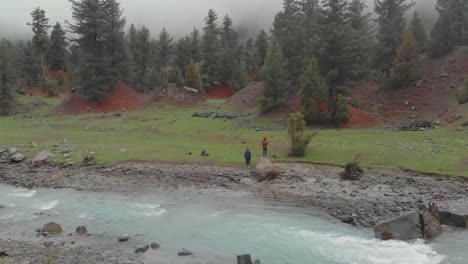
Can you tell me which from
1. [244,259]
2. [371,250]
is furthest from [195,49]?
[244,259]

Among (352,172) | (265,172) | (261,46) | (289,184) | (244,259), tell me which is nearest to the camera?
(244,259)

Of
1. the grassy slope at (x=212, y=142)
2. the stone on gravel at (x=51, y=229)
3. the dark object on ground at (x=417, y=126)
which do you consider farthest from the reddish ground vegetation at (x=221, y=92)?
the stone on gravel at (x=51, y=229)

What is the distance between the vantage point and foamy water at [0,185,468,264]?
20.6 metres

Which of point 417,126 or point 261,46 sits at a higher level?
point 261,46

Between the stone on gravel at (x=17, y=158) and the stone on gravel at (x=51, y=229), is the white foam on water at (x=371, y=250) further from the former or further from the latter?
the stone on gravel at (x=17, y=158)

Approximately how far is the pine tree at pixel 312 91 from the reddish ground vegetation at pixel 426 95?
9333 millimetres

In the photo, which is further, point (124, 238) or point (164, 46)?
point (164, 46)

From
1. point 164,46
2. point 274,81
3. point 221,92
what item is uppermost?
point 164,46

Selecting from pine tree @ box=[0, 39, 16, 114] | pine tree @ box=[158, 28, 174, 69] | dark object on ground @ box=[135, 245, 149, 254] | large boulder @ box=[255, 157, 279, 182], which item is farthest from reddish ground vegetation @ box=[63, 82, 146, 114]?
dark object on ground @ box=[135, 245, 149, 254]

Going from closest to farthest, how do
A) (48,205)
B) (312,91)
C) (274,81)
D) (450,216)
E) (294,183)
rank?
1. (450,216)
2. (48,205)
3. (294,183)
4. (312,91)
5. (274,81)

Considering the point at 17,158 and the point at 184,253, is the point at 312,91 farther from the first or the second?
the point at 184,253

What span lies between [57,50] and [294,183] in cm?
12281

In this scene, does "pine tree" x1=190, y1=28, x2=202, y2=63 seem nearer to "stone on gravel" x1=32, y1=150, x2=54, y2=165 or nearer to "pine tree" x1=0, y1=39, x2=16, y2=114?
"pine tree" x1=0, y1=39, x2=16, y2=114

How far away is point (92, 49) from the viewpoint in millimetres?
82062
